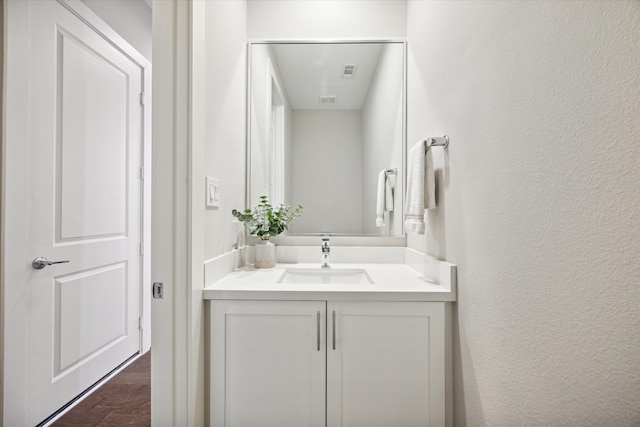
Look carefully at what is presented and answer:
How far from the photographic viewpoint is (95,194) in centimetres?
185

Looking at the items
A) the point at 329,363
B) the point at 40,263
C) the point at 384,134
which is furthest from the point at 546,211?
the point at 40,263

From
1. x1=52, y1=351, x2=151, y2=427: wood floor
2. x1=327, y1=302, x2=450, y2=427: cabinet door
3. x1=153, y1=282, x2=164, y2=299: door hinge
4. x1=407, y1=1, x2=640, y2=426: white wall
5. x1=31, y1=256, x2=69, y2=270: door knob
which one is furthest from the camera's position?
x1=52, y1=351, x2=151, y2=427: wood floor

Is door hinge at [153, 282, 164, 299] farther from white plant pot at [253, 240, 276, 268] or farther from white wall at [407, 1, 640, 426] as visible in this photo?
white wall at [407, 1, 640, 426]

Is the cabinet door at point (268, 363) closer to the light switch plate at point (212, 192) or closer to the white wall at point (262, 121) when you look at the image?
the light switch plate at point (212, 192)

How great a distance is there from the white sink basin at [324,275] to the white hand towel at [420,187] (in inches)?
17.3

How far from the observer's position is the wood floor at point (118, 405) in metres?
1.57

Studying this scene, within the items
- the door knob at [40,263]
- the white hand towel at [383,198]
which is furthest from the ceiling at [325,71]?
the door knob at [40,263]

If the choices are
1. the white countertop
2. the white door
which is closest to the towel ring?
the white countertop

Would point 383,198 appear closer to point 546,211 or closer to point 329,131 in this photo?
point 329,131

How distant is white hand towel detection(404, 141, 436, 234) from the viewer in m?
1.31

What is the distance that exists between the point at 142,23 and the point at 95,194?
139 cm

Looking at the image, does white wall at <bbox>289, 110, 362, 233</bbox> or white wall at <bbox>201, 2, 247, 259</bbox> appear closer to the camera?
white wall at <bbox>201, 2, 247, 259</bbox>

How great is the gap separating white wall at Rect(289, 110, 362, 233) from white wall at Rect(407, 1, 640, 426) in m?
0.77

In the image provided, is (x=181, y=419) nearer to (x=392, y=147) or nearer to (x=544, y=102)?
(x=544, y=102)
